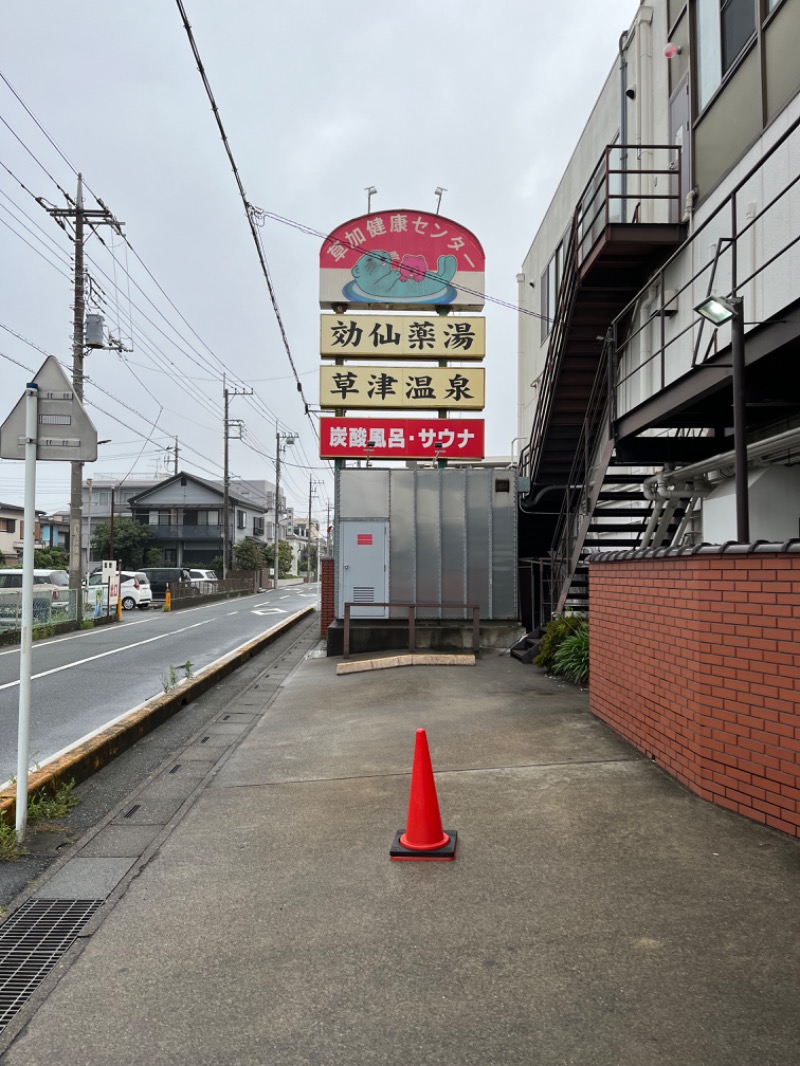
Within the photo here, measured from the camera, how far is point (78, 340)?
2414cm

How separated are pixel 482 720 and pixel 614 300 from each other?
6.47m

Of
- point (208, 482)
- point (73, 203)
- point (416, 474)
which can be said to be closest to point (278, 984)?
point (416, 474)

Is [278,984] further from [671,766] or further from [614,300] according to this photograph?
[614,300]

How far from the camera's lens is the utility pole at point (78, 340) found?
23.7 metres

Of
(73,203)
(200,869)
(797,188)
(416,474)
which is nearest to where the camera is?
(200,869)

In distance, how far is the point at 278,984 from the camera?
3.09 metres

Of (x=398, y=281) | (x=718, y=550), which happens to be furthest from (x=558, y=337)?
(x=718, y=550)

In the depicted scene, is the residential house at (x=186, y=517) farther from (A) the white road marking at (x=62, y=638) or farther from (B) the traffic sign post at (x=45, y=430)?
(B) the traffic sign post at (x=45, y=430)

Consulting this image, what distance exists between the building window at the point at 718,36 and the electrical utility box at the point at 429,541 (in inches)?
283

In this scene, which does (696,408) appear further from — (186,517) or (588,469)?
(186,517)

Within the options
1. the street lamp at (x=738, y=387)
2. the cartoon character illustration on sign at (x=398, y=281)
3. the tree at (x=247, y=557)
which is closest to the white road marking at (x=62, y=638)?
the cartoon character illustration on sign at (x=398, y=281)

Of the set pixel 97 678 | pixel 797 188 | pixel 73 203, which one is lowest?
pixel 97 678

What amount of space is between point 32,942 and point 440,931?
74.2 inches

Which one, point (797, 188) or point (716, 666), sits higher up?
point (797, 188)
